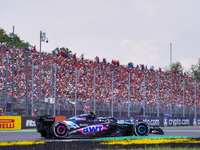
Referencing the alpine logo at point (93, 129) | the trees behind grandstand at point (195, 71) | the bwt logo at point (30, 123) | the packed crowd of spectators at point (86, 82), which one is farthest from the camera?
the trees behind grandstand at point (195, 71)

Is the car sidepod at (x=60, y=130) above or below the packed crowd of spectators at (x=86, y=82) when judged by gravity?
A: below

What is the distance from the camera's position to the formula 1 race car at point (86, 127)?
51.5ft

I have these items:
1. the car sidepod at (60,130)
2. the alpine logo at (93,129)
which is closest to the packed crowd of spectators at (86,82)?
the car sidepod at (60,130)

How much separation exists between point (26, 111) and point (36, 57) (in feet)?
31.6

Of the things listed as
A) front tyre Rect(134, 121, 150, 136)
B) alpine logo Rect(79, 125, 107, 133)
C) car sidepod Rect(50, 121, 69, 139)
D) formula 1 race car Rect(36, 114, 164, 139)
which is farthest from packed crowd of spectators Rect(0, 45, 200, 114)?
front tyre Rect(134, 121, 150, 136)

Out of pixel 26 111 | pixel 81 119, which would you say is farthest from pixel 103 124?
pixel 26 111

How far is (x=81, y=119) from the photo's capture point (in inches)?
631

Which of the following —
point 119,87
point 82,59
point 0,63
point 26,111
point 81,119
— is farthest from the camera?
point 82,59

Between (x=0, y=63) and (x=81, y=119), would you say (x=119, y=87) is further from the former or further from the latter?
(x=81, y=119)

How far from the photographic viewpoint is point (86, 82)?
123ft

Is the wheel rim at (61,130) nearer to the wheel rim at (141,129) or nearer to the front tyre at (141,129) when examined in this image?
the front tyre at (141,129)

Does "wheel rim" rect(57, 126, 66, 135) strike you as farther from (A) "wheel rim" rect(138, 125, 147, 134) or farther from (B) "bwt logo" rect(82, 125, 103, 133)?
(A) "wheel rim" rect(138, 125, 147, 134)

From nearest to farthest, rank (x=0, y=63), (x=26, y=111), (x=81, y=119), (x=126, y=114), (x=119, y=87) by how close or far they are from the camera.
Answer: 1. (x=81, y=119)
2. (x=26, y=111)
3. (x=0, y=63)
4. (x=126, y=114)
5. (x=119, y=87)

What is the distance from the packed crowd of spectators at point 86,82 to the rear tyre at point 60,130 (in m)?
11.3
